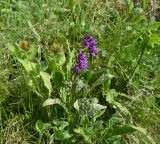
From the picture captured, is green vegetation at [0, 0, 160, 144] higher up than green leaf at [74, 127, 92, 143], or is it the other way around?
green vegetation at [0, 0, 160, 144]

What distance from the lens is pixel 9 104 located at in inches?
81.6

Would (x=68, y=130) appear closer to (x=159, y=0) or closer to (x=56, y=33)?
(x=56, y=33)

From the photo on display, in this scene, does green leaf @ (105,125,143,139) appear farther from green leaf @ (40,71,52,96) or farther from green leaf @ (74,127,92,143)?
green leaf @ (40,71,52,96)

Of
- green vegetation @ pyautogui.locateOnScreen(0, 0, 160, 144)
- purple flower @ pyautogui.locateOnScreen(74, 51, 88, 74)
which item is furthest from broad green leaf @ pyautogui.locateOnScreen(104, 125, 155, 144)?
purple flower @ pyautogui.locateOnScreen(74, 51, 88, 74)

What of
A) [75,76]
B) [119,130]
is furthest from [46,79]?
[119,130]

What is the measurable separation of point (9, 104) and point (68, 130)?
34 centimetres

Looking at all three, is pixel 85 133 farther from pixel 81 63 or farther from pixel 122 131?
pixel 81 63

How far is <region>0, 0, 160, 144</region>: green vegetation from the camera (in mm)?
2006

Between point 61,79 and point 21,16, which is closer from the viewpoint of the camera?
point 61,79

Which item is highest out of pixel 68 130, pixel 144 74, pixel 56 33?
pixel 56 33

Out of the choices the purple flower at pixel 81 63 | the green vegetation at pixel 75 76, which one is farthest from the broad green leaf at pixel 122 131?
the purple flower at pixel 81 63

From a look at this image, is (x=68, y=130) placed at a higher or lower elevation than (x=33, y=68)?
lower

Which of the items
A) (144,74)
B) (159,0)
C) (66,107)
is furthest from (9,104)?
(159,0)

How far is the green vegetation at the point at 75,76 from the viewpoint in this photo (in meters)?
2.01
